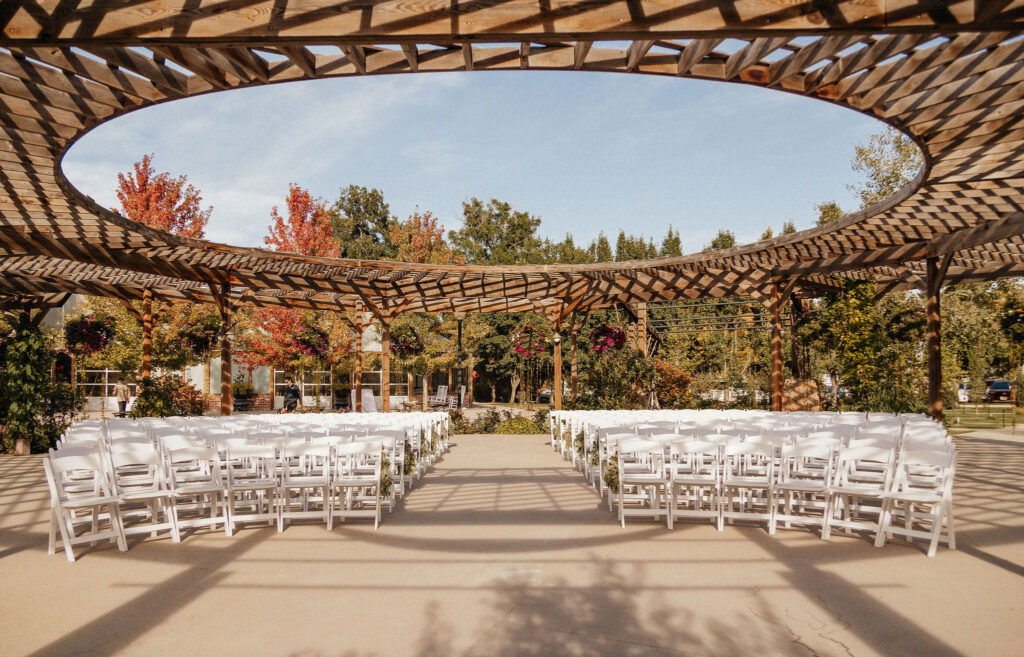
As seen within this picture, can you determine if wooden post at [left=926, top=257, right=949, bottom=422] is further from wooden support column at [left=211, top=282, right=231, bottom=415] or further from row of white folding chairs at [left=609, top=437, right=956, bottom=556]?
wooden support column at [left=211, top=282, right=231, bottom=415]

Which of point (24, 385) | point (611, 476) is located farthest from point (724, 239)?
point (24, 385)

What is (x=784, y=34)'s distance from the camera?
2904mm

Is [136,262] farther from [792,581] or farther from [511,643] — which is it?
[792,581]

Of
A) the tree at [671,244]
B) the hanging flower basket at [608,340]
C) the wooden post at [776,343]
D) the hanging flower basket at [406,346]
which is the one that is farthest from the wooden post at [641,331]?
the tree at [671,244]

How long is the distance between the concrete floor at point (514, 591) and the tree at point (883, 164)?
69.7 feet

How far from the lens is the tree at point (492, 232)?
40.2 m

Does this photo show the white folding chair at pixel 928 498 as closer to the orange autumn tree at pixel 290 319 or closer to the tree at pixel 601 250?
the orange autumn tree at pixel 290 319

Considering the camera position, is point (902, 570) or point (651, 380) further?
point (651, 380)

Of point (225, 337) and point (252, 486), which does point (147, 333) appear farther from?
point (252, 486)

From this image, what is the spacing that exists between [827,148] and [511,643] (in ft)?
73.8

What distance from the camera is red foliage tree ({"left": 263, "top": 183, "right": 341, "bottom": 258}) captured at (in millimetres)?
23016

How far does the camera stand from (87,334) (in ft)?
44.6

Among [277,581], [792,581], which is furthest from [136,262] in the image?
[792,581]

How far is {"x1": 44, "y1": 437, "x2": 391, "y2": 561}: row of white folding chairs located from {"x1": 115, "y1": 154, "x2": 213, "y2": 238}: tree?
15.4 m
